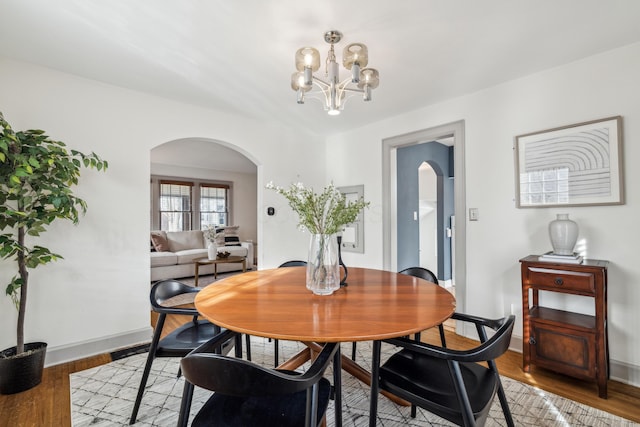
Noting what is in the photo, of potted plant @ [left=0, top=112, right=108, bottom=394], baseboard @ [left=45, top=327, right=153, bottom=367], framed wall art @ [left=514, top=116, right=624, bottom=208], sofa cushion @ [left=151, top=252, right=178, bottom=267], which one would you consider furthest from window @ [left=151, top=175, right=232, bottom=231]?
framed wall art @ [left=514, top=116, right=624, bottom=208]

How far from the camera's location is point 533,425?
1.68m

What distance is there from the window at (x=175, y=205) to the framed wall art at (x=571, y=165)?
731 cm

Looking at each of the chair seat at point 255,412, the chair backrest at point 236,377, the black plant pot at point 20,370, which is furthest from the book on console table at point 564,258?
the black plant pot at point 20,370

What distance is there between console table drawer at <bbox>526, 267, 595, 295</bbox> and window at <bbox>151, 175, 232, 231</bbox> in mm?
7256

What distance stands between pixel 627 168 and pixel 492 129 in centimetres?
99

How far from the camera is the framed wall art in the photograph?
2.15 m

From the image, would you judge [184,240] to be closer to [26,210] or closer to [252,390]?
[26,210]

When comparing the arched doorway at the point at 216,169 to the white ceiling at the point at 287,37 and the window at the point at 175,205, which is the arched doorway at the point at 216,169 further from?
the white ceiling at the point at 287,37

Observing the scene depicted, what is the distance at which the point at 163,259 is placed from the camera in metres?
5.47

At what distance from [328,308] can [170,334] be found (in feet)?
3.81

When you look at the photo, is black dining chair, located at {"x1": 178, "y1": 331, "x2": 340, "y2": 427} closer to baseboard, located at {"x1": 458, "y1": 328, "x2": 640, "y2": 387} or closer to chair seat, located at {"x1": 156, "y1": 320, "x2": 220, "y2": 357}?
chair seat, located at {"x1": 156, "y1": 320, "x2": 220, "y2": 357}

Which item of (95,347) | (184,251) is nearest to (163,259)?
(184,251)

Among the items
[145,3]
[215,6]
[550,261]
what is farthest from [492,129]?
[145,3]

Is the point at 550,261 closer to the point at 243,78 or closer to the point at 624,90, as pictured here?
the point at 624,90
